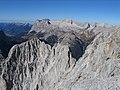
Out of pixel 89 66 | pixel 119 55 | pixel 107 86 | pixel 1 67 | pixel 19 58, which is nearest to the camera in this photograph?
pixel 107 86

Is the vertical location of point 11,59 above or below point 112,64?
below

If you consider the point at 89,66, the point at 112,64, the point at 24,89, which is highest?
the point at 112,64

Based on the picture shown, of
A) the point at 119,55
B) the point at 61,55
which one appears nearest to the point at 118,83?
the point at 119,55

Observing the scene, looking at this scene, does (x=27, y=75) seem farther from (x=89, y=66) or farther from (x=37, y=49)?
(x=89, y=66)

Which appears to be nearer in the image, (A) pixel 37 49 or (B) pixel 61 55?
(B) pixel 61 55

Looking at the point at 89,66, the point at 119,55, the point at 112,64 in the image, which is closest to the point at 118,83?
the point at 112,64

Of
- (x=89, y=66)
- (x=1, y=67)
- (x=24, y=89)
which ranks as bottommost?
(x=24, y=89)

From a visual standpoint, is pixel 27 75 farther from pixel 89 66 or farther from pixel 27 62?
pixel 89 66

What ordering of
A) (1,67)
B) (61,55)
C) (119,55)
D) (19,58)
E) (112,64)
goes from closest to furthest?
(112,64), (119,55), (61,55), (1,67), (19,58)

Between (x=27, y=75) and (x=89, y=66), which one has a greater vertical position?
(x=89, y=66)
